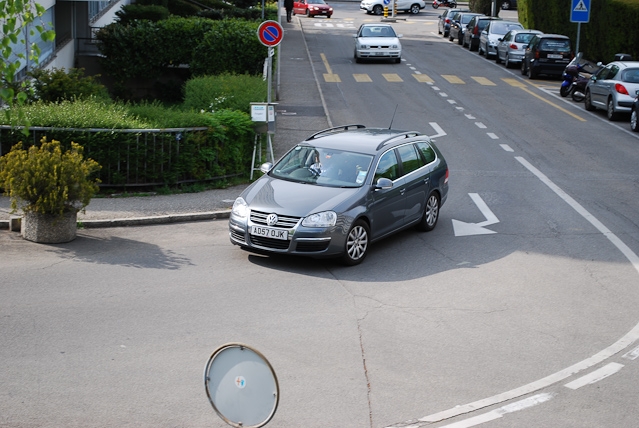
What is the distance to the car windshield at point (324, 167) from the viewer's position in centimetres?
1086

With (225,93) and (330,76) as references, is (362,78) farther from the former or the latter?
(225,93)

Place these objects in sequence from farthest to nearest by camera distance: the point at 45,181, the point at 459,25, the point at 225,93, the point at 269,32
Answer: the point at 459,25
the point at 225,93
the point at 269,32
the point at 45,181

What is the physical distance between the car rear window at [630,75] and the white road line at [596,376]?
17.8 meters

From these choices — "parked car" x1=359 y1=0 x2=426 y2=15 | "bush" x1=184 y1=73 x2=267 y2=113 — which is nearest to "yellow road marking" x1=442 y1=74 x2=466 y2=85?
"bush" x1=184 y1=73 x2=267 y2=113

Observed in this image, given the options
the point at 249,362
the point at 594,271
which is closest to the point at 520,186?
the point at 594,271

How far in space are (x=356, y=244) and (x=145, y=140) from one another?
5.46 meters

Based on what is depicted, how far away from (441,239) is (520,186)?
427cm

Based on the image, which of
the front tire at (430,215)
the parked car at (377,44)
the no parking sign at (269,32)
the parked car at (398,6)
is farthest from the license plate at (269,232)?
the parked car at (398,6)

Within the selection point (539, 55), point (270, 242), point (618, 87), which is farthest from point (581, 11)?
point (270, 242)

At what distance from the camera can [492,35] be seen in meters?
38.5

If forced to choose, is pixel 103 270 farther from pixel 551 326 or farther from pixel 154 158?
pixel 551 326

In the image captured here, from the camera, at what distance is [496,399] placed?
6.51m

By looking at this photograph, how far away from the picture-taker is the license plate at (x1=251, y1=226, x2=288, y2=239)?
9.88m

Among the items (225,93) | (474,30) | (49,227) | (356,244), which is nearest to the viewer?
(356,244)
